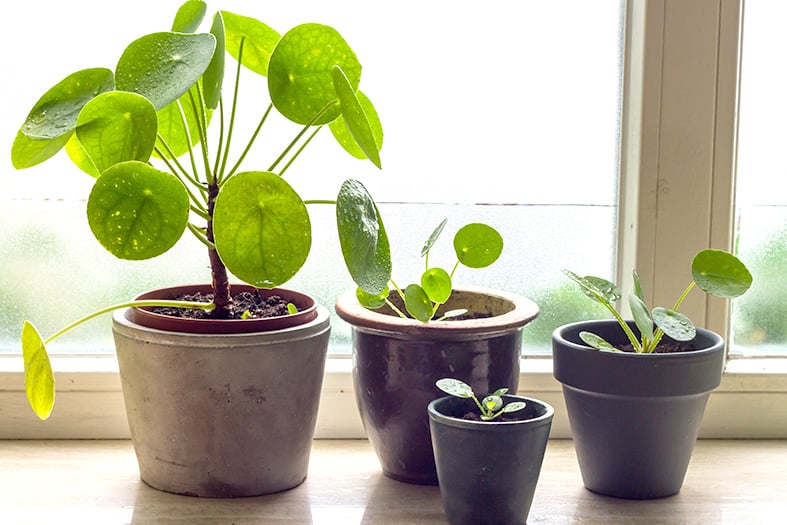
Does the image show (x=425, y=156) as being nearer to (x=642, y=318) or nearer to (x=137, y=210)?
(x=642, y=318)

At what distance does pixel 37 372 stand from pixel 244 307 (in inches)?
12.2

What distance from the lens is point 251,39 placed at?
132cm

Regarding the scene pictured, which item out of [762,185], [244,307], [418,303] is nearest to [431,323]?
[418,303]

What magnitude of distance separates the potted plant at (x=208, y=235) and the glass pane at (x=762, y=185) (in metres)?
0.61

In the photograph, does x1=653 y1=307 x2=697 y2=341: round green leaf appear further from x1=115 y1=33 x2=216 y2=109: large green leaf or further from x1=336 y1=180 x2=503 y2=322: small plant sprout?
x1=115 y1=33 x2=216 y2=109: large green leaf

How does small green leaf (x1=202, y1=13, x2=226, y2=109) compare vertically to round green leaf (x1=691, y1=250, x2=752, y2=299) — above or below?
above

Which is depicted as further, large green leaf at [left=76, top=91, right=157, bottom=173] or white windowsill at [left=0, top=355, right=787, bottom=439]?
white windowsill at [left=0, top=355, right=787, bottom=439]

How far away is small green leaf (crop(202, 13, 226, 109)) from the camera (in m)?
1.18

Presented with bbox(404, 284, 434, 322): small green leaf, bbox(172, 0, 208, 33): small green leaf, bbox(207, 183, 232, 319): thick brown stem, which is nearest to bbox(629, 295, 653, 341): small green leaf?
bbox(404, 284, 434, 322): small green leaf

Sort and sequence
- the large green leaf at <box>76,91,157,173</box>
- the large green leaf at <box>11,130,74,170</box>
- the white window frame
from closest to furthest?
the large green leaf at <box>76,91,157,173</box>, the large green leaf at <box>11,130,74,170</box>, the white window frame

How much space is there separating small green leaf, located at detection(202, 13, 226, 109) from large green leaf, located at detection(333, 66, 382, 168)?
0.15m

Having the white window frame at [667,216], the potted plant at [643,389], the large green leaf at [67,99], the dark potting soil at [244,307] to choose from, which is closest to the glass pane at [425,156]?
the white window frame at [667,216]

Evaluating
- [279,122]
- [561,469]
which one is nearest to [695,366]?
[561,469]

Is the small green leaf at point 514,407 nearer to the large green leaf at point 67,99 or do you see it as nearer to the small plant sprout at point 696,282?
the small plant sprout at point 696,282
